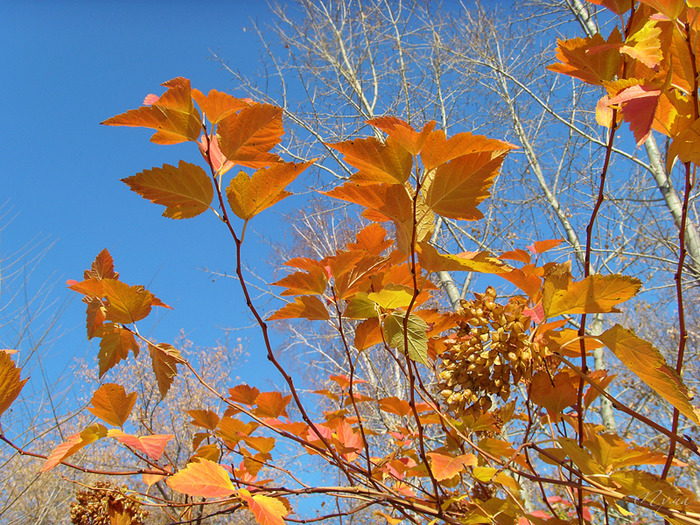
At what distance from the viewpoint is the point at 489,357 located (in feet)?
1.75

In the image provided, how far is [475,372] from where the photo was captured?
549 mm

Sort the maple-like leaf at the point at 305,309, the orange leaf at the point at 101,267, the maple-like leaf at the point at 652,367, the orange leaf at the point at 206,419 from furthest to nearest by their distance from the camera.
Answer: the orange leaf at the point at 206,419 < the orange leaf at the point at 101,267 < the maple-like leaf at the point at 305,309 < the maple-like leaf at the point at 652,367

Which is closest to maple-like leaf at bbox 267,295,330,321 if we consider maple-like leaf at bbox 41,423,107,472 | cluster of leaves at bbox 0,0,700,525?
cluster of leaves at bbox 0,0,700,525

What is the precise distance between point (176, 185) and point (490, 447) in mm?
684

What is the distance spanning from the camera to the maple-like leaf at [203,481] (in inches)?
20.9

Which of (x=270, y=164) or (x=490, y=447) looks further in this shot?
(x=490, y=447)

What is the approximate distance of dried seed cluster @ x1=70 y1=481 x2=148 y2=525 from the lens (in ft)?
2.71

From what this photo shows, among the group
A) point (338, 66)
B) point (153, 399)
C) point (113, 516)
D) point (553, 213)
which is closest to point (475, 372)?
point (113, 516)

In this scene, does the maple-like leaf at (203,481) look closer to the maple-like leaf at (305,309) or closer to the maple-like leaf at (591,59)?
the maple-like leaf at (305,309)

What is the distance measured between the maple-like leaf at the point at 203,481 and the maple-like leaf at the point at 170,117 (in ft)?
1.48

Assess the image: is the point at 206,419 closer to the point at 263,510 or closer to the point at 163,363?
the point at 163,363

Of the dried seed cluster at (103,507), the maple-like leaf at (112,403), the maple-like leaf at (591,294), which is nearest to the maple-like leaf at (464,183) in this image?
the maple-like leaf at (591,294)

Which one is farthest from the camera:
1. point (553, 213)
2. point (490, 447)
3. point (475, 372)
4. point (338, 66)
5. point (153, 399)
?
point (153, 399)

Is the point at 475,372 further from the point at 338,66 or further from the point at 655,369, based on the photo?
the point at 338,66
